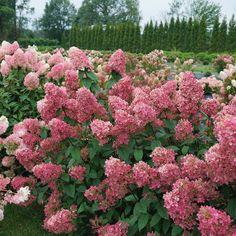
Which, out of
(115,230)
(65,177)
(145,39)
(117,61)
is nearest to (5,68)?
(117,61)

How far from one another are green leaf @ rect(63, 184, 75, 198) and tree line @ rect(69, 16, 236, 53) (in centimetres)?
2005

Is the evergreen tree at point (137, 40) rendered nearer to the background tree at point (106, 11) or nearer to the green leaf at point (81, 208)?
the green leaf at point (81, 208)

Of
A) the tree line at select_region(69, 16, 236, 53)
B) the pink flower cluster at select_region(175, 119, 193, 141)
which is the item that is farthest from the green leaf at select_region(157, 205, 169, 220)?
the tree line at select_region(69, 16, 236, 53)

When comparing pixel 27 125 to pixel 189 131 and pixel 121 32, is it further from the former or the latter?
pixel 121 32

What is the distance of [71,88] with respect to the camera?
3.80 m

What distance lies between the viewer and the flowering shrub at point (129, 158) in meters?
2.49

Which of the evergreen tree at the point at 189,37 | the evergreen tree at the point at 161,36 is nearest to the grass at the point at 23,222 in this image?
the evergreen tree at the point at 189,37

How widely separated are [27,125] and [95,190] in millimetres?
995

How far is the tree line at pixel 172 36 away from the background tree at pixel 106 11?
24141 millimetres

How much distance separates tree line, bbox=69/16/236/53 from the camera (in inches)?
898

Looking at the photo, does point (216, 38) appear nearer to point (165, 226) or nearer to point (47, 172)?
point (47, 172)

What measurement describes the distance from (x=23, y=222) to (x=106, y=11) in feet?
182

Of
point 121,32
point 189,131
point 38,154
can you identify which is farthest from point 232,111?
point 121,32

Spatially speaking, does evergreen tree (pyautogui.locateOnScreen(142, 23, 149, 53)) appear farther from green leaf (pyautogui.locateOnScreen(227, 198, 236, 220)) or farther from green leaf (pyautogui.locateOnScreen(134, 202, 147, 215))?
green leaf (pyautogui.locateOnScreen(227, 198, 236, 220))
